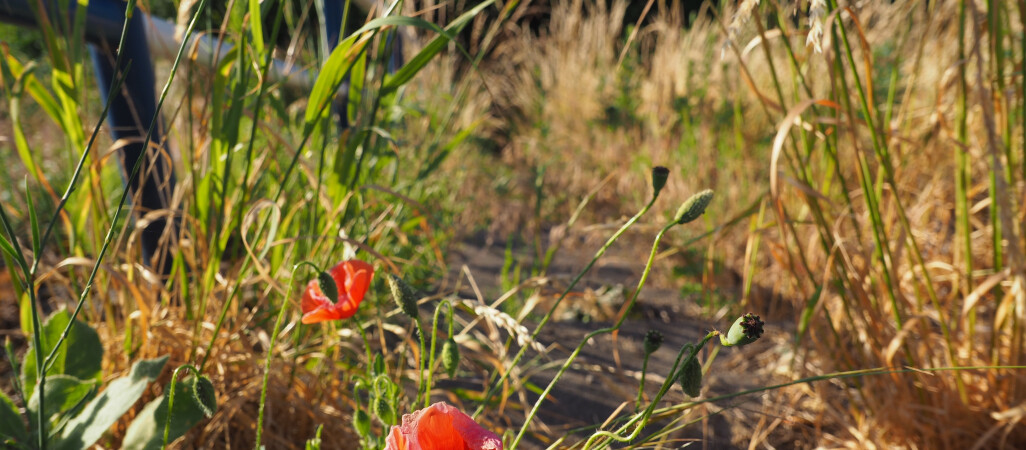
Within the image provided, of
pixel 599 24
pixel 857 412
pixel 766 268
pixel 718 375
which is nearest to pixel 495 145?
pixel 599 24

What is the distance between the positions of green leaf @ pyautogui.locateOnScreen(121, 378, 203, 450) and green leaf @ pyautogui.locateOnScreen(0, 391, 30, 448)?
0.10 metres

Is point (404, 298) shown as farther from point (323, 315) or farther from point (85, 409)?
point (85, 409)

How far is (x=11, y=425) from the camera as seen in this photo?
75cm

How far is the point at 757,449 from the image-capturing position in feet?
3.99

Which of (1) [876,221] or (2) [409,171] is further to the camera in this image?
(2) [409,171]

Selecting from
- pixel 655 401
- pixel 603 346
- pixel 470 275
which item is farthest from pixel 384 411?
pixel 603 346

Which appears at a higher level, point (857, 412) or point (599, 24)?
point (599, 24)

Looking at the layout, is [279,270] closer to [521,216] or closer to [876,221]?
[876,221]

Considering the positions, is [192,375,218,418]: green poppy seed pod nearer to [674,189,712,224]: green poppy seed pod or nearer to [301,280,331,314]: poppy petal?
[301,280,331,314]: poppy petal

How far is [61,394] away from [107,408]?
0.07 meters

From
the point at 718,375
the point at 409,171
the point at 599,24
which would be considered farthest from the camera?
the point at 599,24

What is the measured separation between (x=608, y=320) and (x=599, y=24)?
11.4 ft

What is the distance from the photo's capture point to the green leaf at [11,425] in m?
0.74

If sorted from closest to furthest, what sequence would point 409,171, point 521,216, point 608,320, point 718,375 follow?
point 718,375
point 608,320
point 409,171
point 521,216
